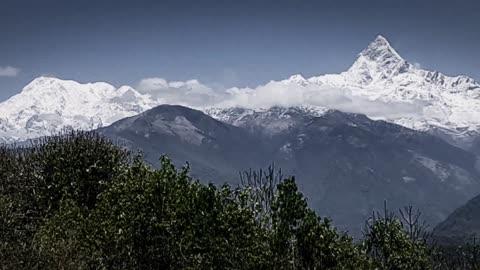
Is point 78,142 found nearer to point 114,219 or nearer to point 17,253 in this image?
point 114,219

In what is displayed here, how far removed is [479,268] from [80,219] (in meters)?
57.4

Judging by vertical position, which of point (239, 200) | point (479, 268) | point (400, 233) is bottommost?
point (479, 268)

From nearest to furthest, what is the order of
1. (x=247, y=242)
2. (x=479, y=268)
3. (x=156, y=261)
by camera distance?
(x=247, y=242), (x=156, y=261), (x=479, y=268)

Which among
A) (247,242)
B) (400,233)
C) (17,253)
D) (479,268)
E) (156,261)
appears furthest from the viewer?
(479,268)

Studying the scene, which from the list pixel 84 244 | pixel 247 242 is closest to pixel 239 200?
pixel 247 242

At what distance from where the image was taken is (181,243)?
55594 millimetres

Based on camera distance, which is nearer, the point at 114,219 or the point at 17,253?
the point at 17,253

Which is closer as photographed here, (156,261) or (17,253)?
(17,253)

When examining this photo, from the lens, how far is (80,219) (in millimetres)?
58781

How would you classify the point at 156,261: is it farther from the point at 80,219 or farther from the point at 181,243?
the point at 80,219

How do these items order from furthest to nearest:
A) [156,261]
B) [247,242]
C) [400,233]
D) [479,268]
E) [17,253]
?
[479,268]
[400,233]
[156,261]
[247,242]
[17,253]

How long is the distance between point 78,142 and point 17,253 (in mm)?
41287

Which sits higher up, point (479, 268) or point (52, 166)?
point (52, 166)

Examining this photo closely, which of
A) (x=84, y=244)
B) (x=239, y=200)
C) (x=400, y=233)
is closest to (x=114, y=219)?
(x=84, y=244)
